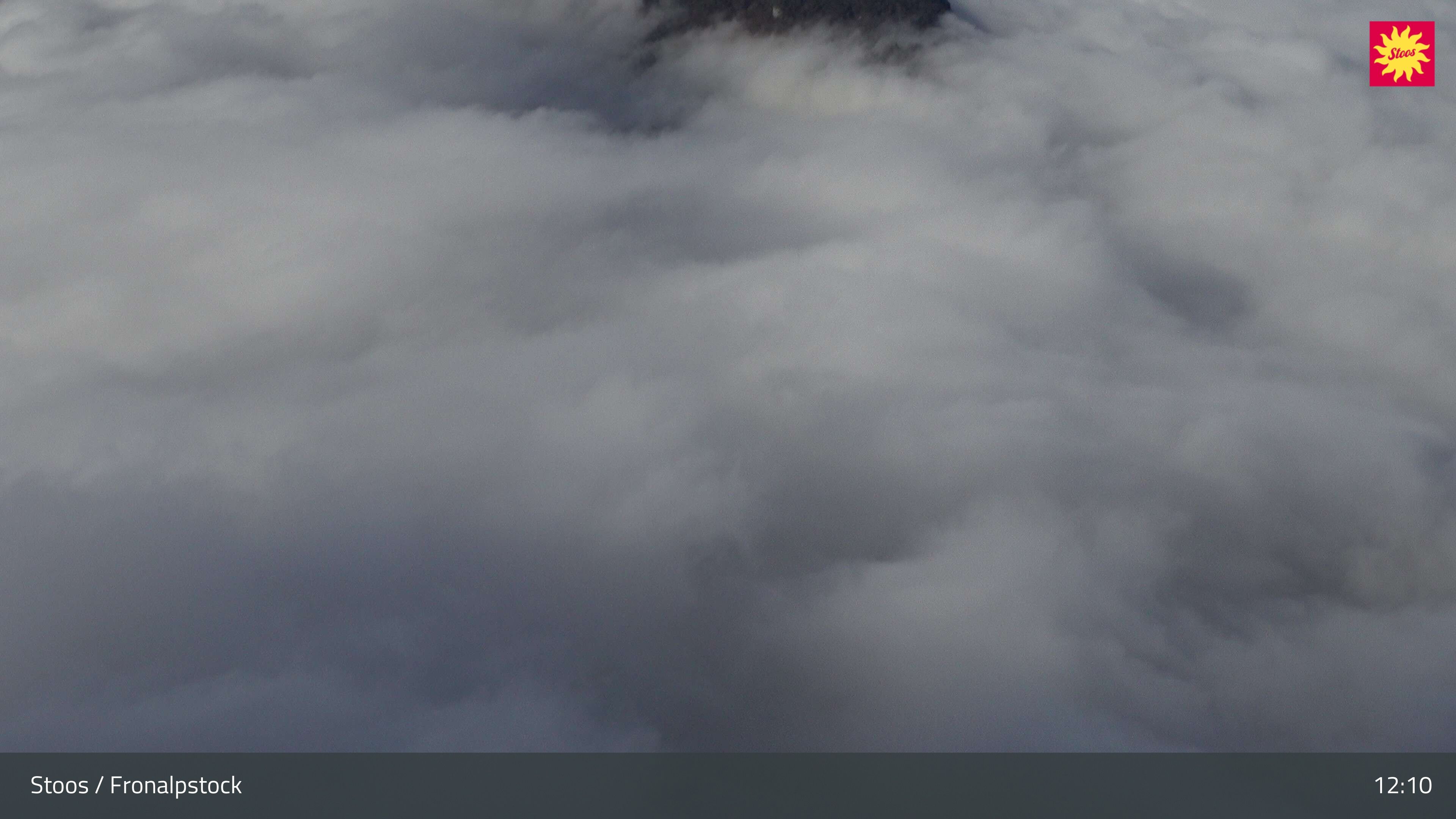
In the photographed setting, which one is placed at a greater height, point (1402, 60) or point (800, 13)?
point (1402, 60)

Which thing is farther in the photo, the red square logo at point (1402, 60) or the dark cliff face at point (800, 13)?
the red square logo at point (1402, 60)

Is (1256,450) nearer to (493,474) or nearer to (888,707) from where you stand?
(888,707)

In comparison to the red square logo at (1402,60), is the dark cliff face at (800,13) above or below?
below

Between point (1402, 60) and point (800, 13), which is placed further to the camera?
point (1402, 60)

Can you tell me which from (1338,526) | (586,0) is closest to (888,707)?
(1338,526)
